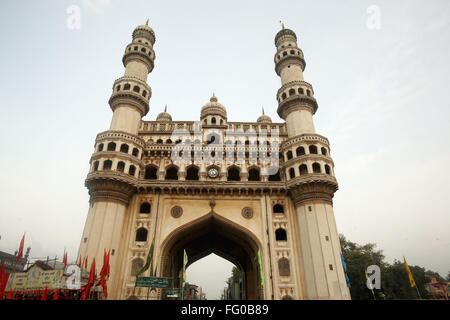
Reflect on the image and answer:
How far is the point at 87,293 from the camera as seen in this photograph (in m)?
19.6

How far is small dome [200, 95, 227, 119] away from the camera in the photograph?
34.9 metres

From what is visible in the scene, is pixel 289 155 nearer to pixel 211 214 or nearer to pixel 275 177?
pixel 275 177

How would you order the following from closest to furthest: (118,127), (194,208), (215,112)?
(194,208) → (118,127) → (215,112)

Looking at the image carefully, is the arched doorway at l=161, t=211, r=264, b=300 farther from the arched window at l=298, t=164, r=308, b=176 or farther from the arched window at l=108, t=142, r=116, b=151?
the arched window at l=108, t=142, r=116, b=151

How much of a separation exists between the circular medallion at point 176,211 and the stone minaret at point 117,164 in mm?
4232

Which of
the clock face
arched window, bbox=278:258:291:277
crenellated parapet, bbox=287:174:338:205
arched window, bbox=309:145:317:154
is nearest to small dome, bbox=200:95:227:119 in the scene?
the clock face

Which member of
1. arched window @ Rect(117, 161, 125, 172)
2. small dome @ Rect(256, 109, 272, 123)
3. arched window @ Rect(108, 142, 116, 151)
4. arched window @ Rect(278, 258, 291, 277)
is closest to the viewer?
arched window @ Rect(278, 258, 291, 277)

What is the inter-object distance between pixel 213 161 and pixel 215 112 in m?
8.54

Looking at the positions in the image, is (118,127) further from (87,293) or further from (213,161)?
(87,293)

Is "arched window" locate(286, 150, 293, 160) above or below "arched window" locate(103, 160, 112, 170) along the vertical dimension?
above

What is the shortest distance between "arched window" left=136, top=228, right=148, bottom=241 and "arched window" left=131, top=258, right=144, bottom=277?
222 cm

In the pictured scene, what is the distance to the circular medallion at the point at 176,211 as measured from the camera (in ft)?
84.8
